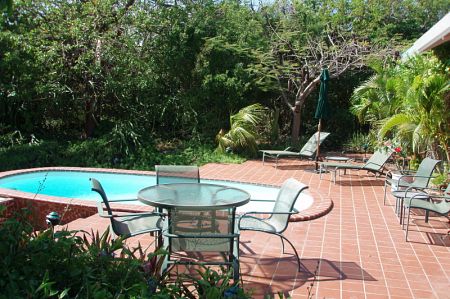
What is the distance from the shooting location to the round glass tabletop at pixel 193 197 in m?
4.06

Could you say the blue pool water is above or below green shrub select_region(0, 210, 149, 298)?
below

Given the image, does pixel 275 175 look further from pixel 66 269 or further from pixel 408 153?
pixel 66 269

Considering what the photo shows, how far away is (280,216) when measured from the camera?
4.78 meters

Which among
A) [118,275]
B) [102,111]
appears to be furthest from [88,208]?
[102,111]

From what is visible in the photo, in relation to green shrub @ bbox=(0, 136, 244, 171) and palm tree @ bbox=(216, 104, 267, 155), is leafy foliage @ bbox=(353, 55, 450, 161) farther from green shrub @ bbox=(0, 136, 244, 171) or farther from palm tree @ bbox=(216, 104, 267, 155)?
green shrub @ bbox=(0, 136, 244, 171)

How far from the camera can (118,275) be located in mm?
2357

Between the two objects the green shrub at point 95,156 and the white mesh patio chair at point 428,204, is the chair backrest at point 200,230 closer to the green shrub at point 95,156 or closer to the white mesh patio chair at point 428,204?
the white mesh patio chair at point 428,204

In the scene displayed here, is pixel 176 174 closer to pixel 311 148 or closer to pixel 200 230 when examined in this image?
pixel 200 230

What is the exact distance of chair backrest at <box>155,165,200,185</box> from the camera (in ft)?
18.7

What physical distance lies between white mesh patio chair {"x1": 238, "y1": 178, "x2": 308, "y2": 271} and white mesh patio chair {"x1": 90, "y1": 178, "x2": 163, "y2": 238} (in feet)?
2.92

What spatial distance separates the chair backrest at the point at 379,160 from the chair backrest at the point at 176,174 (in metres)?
4.86

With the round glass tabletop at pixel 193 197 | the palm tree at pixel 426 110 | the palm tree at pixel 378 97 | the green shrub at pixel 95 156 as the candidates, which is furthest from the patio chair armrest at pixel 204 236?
the green shrub at pixel 95 156

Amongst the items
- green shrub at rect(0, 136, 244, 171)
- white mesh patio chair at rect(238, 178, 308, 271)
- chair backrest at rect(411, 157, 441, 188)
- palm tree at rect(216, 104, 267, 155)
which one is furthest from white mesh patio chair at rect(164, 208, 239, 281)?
Answer: palm tree at rect(216, 104, 267, 155)

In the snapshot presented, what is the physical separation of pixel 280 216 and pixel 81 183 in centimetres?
640
